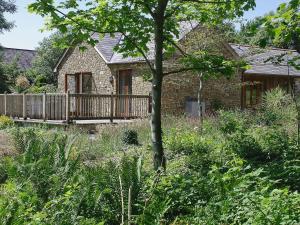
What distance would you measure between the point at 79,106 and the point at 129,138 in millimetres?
5632

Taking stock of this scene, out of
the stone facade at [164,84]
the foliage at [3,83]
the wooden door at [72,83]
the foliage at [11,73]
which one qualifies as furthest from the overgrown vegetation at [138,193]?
the foliage at [11,73]

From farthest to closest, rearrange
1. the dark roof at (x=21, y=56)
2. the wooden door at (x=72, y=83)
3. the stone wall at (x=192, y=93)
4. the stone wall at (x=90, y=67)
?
the dark roof at (x=21, y=56) → the wooden door at (x=72, y=83) → the stone wall at (x=90, y=67) → the stone wall at (x=192, y=93)

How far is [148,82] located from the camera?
21781mm

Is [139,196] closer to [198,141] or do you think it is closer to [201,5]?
[201,5]

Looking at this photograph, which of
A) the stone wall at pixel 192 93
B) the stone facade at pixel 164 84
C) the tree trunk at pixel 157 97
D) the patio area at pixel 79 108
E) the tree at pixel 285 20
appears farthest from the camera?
the stone facade at pixel 164 84

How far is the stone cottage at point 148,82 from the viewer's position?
22031 millimetres

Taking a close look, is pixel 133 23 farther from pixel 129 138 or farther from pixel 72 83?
pixel 72 83

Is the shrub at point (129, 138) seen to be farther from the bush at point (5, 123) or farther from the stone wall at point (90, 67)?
the stone wall at point (90, 67)

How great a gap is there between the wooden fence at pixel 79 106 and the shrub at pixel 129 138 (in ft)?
16.7

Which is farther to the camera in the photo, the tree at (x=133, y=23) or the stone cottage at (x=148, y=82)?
the stone cottage at (x=148, y=82)

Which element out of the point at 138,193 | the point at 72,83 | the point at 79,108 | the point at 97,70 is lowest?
the point at 138,193

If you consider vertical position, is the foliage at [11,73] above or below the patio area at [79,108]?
above

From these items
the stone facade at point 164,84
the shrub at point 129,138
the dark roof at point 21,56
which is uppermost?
the dark roof at point 21,56

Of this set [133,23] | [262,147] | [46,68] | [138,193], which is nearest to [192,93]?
[262,147]
